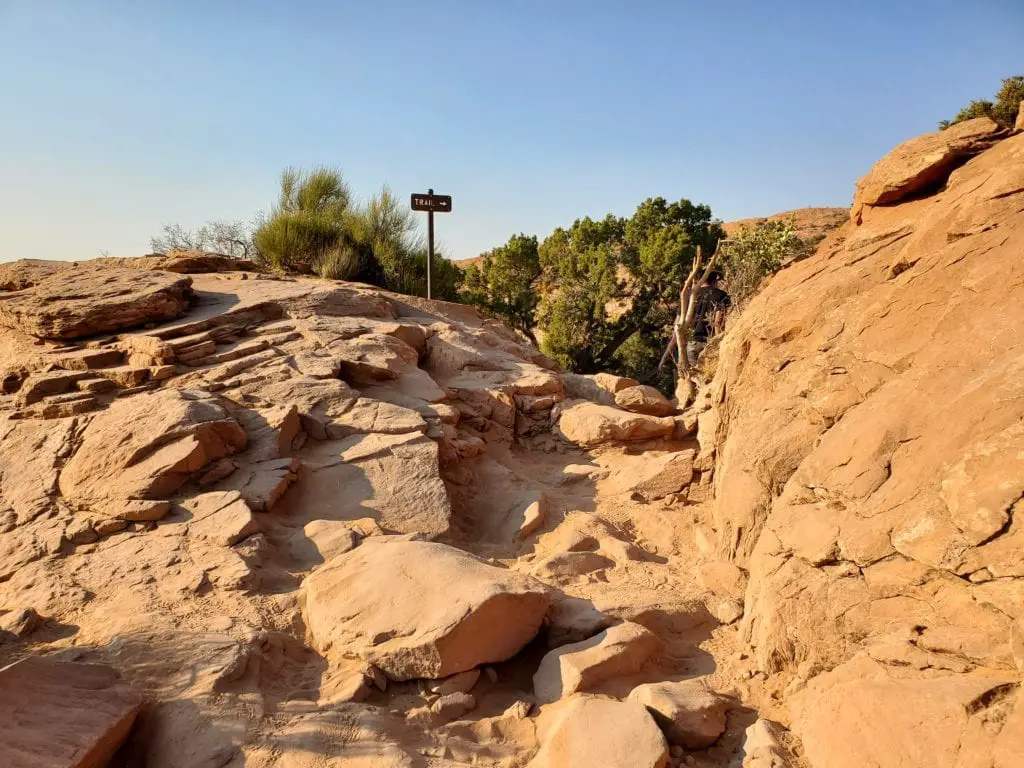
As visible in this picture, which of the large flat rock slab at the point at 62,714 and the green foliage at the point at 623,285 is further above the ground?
the green foliage at the point at 623,285

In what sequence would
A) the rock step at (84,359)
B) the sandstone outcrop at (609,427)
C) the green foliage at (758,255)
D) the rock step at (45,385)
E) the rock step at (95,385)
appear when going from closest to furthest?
the rock step at (45,385) → the rock step at (95,385) → the rock step at (84,359) → the sandstone outcrop at (609,427) → the green foliage at (758,255)

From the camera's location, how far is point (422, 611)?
3.87 metres

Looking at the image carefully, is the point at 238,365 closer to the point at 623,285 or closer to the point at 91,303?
the point at 91,303

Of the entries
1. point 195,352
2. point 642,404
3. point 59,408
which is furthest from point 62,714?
point 642,404

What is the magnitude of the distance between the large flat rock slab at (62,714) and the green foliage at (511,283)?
13944 millimetres

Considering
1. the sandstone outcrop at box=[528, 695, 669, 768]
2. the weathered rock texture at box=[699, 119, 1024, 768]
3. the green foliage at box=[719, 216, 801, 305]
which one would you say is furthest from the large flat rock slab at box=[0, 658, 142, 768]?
the green foliage at box=[719, 216, 801, 305]

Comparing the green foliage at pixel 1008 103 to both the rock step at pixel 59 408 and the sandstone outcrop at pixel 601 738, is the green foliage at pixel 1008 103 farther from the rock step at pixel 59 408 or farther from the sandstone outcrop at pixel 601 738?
the rock step at pixel 59 408

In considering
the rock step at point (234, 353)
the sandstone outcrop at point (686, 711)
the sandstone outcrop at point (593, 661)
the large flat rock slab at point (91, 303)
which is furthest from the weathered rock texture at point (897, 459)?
the large flat rock slab at point (91, 303)

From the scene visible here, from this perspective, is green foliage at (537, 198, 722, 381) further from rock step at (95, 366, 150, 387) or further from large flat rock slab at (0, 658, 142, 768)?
large flat rock slab at (0, 658, 142, 768)

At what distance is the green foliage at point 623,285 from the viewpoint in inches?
618

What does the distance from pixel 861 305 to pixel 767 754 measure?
304cm

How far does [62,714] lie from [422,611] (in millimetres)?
1764

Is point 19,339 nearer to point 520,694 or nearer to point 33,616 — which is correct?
point 33,616

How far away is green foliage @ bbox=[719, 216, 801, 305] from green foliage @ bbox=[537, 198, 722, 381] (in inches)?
91.3
